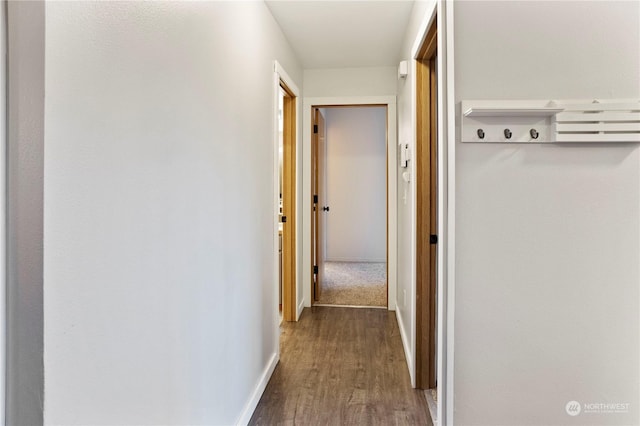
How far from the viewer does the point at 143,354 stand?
1031 mm

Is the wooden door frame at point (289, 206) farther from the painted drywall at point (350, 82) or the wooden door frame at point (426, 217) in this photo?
the wooden door frame at point (426, 217)

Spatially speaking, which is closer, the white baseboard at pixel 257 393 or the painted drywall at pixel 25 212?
the painted drywall at pixel 25 212

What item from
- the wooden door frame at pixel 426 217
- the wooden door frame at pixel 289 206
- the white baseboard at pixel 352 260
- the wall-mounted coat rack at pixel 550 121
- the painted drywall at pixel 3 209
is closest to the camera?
the painted drywall at pixel 3 209

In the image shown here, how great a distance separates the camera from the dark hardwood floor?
78.7 inches

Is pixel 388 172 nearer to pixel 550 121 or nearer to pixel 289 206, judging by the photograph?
pixel 289 206

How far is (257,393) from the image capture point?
2105mm

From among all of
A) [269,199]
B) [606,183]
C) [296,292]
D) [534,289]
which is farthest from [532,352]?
[296,292]

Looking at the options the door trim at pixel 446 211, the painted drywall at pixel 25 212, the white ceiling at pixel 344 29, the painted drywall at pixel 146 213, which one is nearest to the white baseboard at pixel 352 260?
the white ceiling at pixel 344 29

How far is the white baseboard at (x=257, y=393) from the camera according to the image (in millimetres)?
1877

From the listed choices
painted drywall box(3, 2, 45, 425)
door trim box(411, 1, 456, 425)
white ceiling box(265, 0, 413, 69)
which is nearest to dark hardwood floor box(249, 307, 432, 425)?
door trim box(411, 1, 456, 425)

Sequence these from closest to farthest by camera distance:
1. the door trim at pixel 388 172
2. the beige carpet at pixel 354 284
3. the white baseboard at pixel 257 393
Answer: the white baseboard at pixel 257 393, the door trim at pixel 388 172, the beige carpet at pixel 354 284

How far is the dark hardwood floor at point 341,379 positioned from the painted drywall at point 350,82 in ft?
7.20

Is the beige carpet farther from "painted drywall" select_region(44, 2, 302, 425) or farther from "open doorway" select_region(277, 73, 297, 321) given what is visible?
"painted drywall" select_region(44, 2, 302, 425)

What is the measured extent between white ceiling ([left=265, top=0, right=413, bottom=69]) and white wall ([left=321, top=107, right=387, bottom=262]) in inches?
95.7
